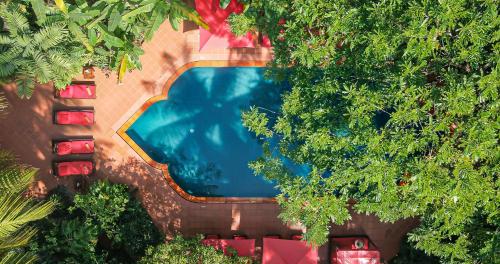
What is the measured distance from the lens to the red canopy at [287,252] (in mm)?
16094

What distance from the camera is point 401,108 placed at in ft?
31.8

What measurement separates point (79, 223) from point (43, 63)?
5664mm

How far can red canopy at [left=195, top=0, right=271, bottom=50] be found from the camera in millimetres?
15281

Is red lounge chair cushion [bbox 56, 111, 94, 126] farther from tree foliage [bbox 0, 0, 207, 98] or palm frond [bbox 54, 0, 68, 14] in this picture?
palm frond [bbox 54, 0, 68, 14]

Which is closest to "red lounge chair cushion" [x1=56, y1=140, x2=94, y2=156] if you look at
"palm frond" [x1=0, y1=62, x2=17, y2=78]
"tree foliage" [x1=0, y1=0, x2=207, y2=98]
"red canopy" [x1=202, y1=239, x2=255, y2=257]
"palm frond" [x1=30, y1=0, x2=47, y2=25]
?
"tree foliage" [x1=0, y1=0, x2=207, y2=98]

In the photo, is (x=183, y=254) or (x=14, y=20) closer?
(x=14, y=20)

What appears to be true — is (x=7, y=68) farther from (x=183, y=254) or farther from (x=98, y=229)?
(x=183, y=254)

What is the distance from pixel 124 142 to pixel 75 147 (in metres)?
1.85

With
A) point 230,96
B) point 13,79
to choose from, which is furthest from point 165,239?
point 13,79

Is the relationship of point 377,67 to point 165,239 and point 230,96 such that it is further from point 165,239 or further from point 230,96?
point 165,239

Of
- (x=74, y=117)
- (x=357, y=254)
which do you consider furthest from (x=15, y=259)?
(x=357, y=254)

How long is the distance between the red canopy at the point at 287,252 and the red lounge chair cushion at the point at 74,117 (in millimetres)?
8400

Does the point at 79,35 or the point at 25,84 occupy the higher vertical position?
the point at 79,35

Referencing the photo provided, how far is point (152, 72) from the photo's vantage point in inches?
651
